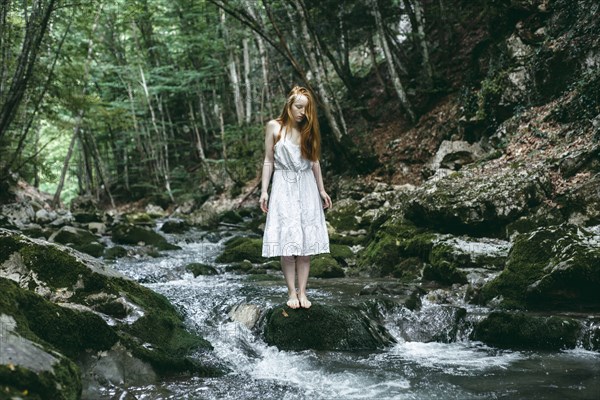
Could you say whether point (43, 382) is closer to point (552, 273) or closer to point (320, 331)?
point (320, 331)

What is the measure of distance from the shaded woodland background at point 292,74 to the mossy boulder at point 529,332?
6.48m

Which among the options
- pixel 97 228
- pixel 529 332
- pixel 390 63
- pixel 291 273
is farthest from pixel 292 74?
pixel 529 332

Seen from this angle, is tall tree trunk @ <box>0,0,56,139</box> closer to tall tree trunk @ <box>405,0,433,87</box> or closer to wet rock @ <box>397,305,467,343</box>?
tall tree trunk @ <box>405,0,433,87</box>

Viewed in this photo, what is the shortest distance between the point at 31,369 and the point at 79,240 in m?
10.1

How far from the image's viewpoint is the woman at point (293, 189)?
481cm

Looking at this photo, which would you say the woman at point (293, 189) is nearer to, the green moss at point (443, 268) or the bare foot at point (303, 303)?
the bare foot at point (303, 303)

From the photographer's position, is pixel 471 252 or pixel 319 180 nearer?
pixel 319 180

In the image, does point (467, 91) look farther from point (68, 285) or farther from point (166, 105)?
point (166, 105)

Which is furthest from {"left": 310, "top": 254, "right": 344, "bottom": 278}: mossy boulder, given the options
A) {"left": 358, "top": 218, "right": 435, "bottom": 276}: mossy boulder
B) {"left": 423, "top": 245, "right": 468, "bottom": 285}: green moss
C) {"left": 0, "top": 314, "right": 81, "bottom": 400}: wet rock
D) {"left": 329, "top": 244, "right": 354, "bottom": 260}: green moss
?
{"left": 0, "top": 314, "right": 81, "bottom": 400}: wet rock

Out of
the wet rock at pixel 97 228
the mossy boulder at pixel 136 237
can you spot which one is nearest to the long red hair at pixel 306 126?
the mossy boulder at pixel 136 237

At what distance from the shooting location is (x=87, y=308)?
4109mm

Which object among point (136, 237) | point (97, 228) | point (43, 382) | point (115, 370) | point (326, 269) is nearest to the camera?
point (43, 382)

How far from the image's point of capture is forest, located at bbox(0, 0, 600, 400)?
3717 millimetres

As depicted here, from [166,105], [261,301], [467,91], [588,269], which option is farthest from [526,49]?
[166,105]
